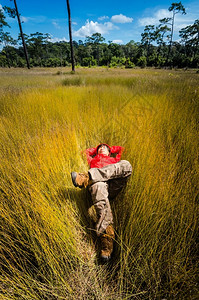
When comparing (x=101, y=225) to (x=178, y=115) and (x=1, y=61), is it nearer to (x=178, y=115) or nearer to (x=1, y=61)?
(x=178, y=115)

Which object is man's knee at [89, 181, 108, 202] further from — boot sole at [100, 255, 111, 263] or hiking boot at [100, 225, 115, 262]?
boot sole at [100, 255, 111, 263]

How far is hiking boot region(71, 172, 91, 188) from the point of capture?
1.11 metres

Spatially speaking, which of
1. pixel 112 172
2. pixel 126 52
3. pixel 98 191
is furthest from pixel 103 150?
pixel 126 52

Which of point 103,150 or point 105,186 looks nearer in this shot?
point 105,186

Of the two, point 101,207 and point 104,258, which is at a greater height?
point 101,207

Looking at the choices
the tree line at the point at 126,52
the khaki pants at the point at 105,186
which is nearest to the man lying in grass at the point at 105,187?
the khaki pants at the point at 105,186

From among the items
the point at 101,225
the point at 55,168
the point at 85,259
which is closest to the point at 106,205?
the point at 101,225

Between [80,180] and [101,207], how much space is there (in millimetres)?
291

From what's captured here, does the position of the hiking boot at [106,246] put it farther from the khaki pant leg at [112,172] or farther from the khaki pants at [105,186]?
the khaki pant leg at [112,172]

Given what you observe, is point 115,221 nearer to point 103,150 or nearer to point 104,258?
point 104,258

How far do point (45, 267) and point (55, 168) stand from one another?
2.59 feet

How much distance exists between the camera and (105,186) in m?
1.07

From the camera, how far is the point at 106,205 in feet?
3.28

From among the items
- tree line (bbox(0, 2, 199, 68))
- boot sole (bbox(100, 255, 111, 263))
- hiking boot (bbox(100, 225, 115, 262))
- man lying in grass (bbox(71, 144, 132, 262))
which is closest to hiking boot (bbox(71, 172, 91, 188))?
man lying in grass (bbox(71, 144, 132, 262))
